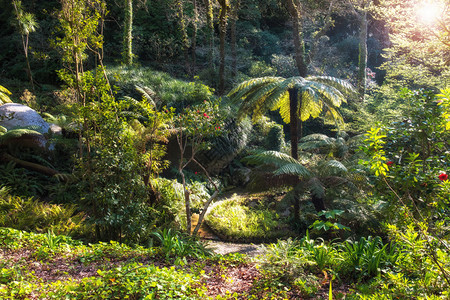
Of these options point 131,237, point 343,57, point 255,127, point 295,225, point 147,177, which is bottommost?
point 295,225

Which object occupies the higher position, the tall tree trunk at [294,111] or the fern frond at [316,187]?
the tall tree trunk at [294,111]

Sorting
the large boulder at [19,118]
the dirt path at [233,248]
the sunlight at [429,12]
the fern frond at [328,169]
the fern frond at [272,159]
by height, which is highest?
the sunlight at [429,12]

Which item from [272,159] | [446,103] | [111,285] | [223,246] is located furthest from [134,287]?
[272,159]

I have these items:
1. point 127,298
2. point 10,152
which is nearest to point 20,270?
→ point 127,298

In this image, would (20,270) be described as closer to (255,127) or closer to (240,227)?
(240,227)

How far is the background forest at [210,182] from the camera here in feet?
10.4

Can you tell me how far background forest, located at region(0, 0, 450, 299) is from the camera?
3.18 metres

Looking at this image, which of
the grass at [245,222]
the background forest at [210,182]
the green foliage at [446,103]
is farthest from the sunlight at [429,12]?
the grass at [245,222]

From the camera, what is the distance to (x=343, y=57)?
21297mm

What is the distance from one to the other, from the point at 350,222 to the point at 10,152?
844cm

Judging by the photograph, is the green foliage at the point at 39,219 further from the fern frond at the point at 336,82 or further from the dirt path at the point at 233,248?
the fern frond at the point at 336,82

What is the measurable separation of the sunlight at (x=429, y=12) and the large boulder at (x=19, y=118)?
31.3 ft

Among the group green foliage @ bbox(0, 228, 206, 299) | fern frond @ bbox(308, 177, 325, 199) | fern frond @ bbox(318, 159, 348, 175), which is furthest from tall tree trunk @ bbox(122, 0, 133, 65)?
green foliage @ bbox(0, 228, 206, 299)

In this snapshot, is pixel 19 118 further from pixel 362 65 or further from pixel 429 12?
pixel 362 65
